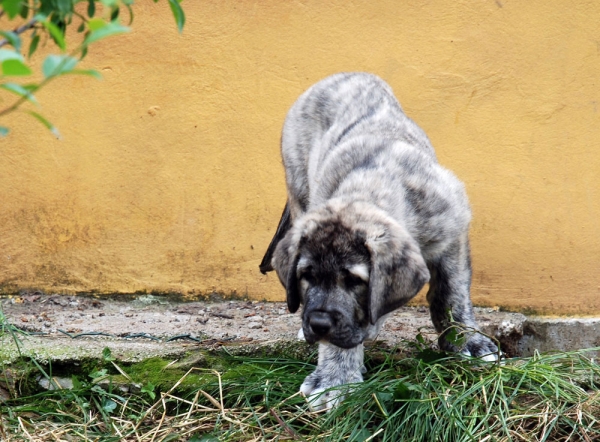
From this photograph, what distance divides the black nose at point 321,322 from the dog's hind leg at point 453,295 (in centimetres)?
86

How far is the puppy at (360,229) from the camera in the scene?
355 cm

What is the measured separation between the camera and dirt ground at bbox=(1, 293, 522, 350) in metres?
4.83

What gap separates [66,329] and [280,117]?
6.47ft

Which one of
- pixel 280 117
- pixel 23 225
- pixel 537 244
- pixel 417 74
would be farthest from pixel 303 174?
pixel 23 225

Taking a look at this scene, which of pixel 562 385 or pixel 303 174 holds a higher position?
pixel 303 174

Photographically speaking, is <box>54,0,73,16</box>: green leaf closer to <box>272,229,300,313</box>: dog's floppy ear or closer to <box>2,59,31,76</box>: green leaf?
<box>2,59,31,76</box>: green leaf

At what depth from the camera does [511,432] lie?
339 centimetres

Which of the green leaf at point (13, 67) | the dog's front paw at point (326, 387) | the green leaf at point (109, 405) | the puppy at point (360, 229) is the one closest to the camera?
the green leaf at point (13, 67)

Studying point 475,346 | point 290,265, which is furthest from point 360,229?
point 475,346

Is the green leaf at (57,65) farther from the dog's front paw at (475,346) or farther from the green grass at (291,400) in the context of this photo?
the dog's front paw at (475,346)

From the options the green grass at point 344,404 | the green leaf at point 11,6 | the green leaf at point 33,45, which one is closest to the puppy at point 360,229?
the green grass at point 344,404

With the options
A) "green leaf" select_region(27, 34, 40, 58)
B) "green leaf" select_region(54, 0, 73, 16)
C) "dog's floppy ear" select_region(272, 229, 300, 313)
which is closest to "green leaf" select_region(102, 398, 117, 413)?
"dog's floppy ear" select_region(272, 229, 300, 313)

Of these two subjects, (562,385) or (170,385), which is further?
(170,385)

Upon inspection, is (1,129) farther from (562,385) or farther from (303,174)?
(303,174)
